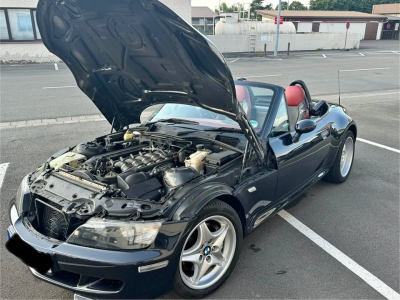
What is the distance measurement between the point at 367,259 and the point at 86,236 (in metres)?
2.54

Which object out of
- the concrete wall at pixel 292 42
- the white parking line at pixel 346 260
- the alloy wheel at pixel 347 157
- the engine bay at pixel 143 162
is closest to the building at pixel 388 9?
the concrete wall at pixel 292 42

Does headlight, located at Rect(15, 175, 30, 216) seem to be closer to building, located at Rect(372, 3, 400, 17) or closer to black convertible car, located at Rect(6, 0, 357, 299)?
black convertible car, located at Rect(6, 0, 357, 299)

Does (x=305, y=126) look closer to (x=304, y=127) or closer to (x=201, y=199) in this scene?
(x=304, y=127)

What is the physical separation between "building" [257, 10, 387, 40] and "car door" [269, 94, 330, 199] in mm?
39020

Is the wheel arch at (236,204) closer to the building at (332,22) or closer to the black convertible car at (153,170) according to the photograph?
the black convertible car at (153,170)

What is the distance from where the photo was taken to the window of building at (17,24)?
19.3 m

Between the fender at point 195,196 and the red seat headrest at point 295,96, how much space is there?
2329 mm

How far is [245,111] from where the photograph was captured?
374 centimetres

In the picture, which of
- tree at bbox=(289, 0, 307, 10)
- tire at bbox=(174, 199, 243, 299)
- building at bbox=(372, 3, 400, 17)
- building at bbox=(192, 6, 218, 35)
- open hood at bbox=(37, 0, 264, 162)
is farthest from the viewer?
tree at bbox=(289, 0, 307, 10)

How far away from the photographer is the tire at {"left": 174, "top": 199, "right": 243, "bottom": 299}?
2551 millimetres

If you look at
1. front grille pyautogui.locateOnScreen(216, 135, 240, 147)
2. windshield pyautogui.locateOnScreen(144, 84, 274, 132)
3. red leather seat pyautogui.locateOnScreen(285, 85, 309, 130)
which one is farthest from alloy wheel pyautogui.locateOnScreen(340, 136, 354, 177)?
front grille pyautogui.locateOnScreen(216, 135, 240, 147)

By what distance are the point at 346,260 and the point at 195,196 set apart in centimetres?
168

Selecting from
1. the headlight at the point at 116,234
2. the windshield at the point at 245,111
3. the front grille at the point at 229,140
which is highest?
the windshield at the point at 245,111

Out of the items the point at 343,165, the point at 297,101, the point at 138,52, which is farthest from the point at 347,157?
the point at 138,52
